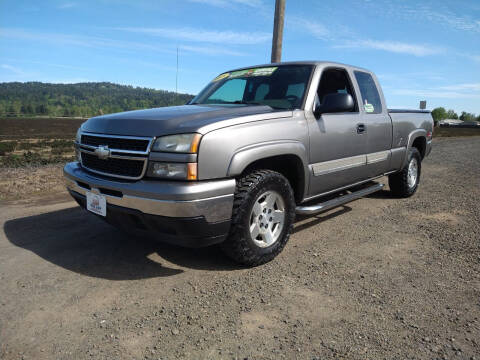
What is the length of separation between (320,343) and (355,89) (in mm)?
3242

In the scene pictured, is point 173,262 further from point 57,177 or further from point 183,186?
point 57,177

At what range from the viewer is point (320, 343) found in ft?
6.86

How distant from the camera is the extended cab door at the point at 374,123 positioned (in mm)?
4398

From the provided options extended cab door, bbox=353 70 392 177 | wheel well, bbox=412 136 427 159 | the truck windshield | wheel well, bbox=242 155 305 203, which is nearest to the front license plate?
wheel well, bbox=242 155 305 203

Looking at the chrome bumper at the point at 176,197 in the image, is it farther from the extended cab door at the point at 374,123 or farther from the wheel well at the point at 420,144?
the wheel well at the point at 420,144

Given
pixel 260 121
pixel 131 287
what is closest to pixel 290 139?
pixel 260 121

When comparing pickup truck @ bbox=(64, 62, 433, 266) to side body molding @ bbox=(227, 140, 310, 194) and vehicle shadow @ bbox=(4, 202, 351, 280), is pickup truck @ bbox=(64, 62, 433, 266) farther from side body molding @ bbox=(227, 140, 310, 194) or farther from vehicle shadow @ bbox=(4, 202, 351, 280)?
vehicle shadow @ bbox=(4, 202, 351, 280)

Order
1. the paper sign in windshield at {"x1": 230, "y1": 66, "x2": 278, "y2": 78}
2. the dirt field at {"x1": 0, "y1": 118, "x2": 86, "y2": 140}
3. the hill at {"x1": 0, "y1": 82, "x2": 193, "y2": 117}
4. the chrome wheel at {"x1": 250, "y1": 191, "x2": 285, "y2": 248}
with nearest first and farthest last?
the chrome wheel at {"x1": 250, "y1": 191, "x2": 285, "y2": 248} < the paper sign in windshield at {"x1": 230, "y1": 66, "x2": 278, "y2": 78} < the dirt field at {"x1": 0, "y1": 118, "x2": 86, "y2": 140} < the hill at {"x1": 0, "y1": 82, "x2": 193, "y2": 117}

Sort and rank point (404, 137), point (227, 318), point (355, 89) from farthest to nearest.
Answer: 1. point (404, 137)
2. point (355, 89)
3. point (227, 318)

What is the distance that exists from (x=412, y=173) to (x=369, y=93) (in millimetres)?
1878

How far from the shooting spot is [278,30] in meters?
7.23

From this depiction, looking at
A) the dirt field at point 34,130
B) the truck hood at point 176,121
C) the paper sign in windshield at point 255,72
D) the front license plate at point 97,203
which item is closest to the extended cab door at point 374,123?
the paper sign in windshield at point 255,72

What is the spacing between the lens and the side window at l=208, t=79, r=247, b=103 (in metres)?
4.13

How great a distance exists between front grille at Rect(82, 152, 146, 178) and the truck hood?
0.75 ft
